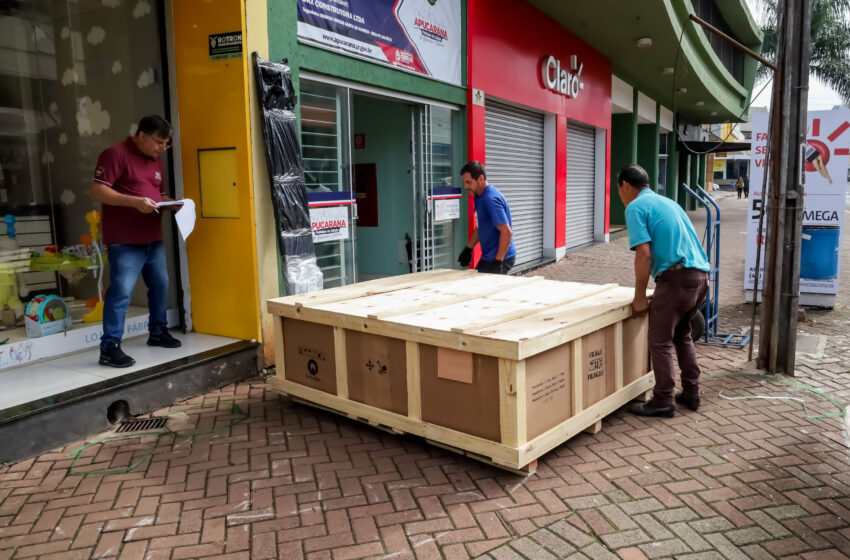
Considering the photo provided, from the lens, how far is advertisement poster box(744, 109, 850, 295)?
7.82 meters

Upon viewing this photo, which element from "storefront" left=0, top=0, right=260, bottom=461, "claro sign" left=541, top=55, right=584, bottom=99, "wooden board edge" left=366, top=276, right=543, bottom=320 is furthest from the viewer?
"claro sign" left=541, top=55, right=584, bottom=99

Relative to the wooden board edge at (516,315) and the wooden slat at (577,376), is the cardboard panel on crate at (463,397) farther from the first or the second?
the wooden slat at (577,376)

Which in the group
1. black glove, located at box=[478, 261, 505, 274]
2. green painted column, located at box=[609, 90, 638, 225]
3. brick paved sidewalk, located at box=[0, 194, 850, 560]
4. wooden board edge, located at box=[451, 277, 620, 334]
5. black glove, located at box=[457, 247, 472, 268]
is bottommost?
brick paved sidewalk, located at box=[0, 194, 850, 560]

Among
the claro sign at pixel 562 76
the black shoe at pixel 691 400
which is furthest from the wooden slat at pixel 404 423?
the claro sign at pixel 562 76

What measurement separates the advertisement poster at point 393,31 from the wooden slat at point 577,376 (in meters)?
3.92

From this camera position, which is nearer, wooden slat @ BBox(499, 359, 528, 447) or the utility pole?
wooden slat @ BBox(499, 359, 528, 447)

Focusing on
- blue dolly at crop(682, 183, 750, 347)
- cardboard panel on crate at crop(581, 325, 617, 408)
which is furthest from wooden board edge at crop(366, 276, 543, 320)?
blue dolly at crop(682, 183, 750, 347)

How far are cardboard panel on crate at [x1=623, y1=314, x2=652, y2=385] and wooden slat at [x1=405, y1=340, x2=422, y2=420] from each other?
5.16 ft

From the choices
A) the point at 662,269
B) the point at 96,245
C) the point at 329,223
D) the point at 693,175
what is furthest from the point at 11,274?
the point at 693,175

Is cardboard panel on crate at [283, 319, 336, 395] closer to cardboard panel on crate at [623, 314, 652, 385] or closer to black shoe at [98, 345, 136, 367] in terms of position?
black shoe at [98, 345, 136, 367]

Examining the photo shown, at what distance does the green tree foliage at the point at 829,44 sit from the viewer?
29938 mm

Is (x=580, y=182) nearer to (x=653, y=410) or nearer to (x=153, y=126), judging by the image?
(x=653, y=410)

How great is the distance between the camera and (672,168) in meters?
25.9

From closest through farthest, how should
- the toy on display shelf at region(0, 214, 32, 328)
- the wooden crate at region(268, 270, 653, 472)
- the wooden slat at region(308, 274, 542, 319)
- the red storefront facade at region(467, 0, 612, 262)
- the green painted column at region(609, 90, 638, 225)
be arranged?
the wooden crate at region(268, 270, 653, 472), the wooden slat at region(308, 274, 542, 319), the toy on display shelf at region(0, 214, 32, 328), the red storefront facade at region(467, 0, 612, 262), the green painted column at region(609, 90, 638, 225)
